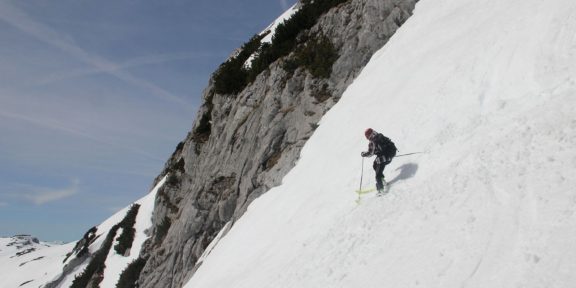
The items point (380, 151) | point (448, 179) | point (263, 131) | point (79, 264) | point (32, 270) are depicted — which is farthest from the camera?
point (32, 270)

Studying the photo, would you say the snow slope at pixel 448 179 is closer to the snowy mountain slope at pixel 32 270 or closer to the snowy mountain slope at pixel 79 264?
the snowy mountain slope at pixel 79 264

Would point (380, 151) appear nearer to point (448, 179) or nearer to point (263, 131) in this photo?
point (448, 179)

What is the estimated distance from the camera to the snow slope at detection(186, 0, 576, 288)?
23.3 feet

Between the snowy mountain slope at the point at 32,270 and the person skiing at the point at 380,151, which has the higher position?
the snowy mountain slope at the point at 32,270

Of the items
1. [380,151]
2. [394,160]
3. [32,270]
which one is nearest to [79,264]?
[32,270]

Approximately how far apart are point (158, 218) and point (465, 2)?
26.8 m

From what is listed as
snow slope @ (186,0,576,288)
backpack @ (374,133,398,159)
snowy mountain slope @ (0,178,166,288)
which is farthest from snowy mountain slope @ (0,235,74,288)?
backpack @ (374,133,398,159)

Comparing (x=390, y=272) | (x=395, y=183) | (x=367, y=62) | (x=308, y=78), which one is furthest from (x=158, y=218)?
(x=390, y=272)

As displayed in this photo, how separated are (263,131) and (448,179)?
13.9 meters

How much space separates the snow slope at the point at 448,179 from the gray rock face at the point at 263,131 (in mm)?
2176

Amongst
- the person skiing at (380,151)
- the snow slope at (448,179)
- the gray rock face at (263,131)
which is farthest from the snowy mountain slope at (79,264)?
the person skiing at (380,151)

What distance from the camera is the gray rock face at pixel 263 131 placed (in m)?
21.3

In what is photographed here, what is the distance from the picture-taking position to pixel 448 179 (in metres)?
9.64

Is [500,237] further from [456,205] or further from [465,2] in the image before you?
[465,2]
